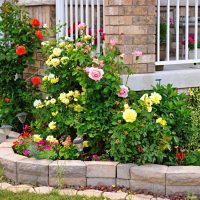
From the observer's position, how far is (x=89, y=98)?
491 cm

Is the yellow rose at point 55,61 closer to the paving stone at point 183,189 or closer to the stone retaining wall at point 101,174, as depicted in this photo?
the stone retaining wall at point 101,174

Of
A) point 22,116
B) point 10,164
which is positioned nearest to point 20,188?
point 10,164

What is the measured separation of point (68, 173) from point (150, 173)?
742 millimetres

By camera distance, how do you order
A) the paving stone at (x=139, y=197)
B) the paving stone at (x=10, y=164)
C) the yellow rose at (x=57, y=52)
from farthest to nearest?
1. the yellow rose at (x=57, y=52)
2. the paving stone at (x=10, y=164)
3. the paving stone at (x=139, y=197)

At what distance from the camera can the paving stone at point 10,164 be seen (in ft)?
15.6

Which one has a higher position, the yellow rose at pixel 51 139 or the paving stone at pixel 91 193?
the yellow rose at pixel 51 139

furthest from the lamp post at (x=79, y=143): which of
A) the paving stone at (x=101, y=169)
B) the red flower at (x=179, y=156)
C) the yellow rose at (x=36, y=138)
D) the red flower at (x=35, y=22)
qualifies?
the red flower at (x=35, y=22)

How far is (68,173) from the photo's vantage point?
457 centimetres

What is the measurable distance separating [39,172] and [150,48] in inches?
72.5

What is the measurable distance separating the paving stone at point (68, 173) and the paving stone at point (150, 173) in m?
0.46

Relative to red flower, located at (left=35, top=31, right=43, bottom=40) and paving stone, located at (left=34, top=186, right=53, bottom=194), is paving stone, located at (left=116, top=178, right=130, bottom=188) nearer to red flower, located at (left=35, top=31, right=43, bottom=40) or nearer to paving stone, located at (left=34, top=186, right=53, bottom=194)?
paving stone, located at (left=34, top=186, right=53, bottom=194)

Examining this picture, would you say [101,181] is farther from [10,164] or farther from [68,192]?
[10,164]

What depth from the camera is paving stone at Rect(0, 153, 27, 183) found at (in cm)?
477

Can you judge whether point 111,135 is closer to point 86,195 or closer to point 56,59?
point 86,195
